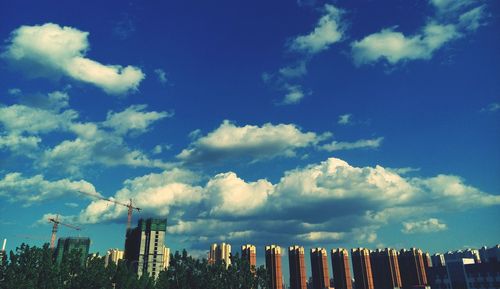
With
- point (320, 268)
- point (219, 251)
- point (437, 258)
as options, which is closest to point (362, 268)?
point (320, 268)

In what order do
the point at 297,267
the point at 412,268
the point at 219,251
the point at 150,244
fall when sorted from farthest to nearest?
the point at 219,251, the point at 150,244, the point at 297,267, the point at 412,268

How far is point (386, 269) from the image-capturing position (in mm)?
146000

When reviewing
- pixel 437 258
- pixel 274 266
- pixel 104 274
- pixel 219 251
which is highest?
pixel 219 251

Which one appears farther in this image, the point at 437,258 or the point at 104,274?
the point at 437,258

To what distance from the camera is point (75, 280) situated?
54.8 meters

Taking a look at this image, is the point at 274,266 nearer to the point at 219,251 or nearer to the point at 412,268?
the point at 219,251

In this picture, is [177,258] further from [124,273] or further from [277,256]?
[277,256]

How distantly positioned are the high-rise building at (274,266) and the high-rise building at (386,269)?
38456 mm

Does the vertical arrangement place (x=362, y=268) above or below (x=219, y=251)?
below

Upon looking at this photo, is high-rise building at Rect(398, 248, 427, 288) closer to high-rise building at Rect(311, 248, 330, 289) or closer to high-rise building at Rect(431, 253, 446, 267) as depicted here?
high-rise building at Rect(431, 253, 446, 267)

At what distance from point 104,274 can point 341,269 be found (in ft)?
360

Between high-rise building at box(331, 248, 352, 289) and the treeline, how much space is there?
3054 inches

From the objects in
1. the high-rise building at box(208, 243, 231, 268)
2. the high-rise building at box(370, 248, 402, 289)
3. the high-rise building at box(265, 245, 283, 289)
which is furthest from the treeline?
the high-rise building at box(208, 243, 231, 268)

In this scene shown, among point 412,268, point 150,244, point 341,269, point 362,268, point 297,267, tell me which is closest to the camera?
point 412,268
